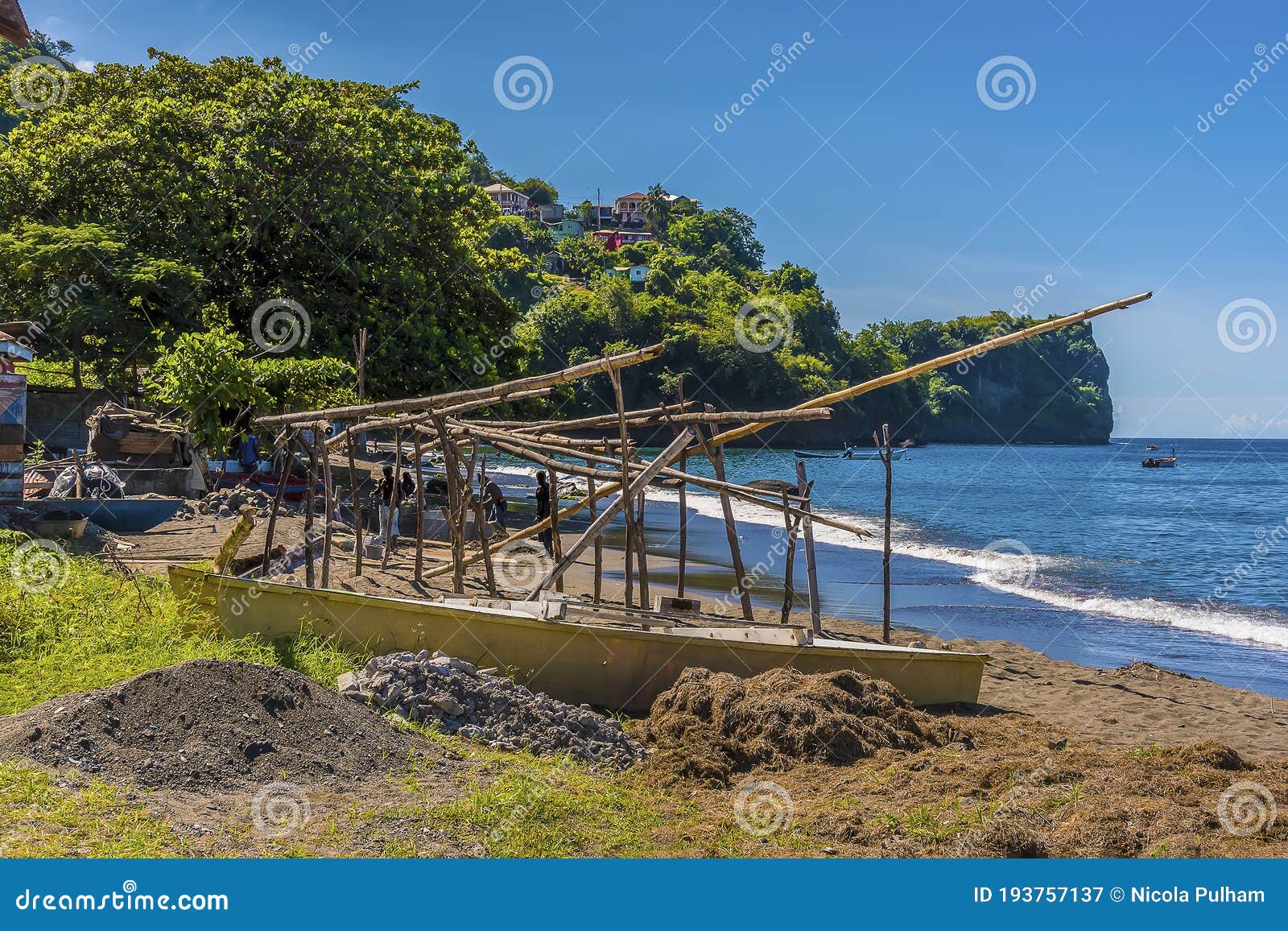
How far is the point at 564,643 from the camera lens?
32.9ft

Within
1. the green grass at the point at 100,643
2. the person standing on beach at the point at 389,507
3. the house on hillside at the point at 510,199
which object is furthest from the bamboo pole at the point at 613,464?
the house on hillside at the point at 510,199

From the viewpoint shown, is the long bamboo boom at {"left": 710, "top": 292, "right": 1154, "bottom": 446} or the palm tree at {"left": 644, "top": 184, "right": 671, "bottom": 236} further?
the palm tree at {"left": 644, "top": 184, "right": 671, "bottom": 236}

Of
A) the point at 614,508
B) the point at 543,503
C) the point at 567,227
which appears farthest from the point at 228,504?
the point at 567,227

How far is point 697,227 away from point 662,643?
11267 centimetres

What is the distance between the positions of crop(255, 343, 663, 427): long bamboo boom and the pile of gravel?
304 cm

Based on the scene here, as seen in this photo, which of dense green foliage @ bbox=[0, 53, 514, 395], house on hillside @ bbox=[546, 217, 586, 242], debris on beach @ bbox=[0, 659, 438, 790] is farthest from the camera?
house on hillside @ bbox=[546, 217, 586, 242]

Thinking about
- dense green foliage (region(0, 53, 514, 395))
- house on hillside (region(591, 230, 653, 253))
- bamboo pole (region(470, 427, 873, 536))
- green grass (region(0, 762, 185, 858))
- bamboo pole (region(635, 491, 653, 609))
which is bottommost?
green grass (region(0, 762, 185, 858))

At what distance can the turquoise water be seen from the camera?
17297 mm

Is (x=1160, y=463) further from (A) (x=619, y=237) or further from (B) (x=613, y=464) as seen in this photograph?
(B) (x=613, y=464)

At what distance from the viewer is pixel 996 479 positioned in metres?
71.4

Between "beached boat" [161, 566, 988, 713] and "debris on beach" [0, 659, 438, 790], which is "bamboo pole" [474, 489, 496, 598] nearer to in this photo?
"beached boat" [161, 566, 988, 713]

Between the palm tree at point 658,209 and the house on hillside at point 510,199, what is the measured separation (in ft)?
51.2

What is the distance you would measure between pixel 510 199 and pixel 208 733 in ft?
420

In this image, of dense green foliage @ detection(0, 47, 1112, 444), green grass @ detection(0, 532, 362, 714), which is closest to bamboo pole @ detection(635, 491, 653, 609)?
green grass @ detection(0, 532, 362, 714)
